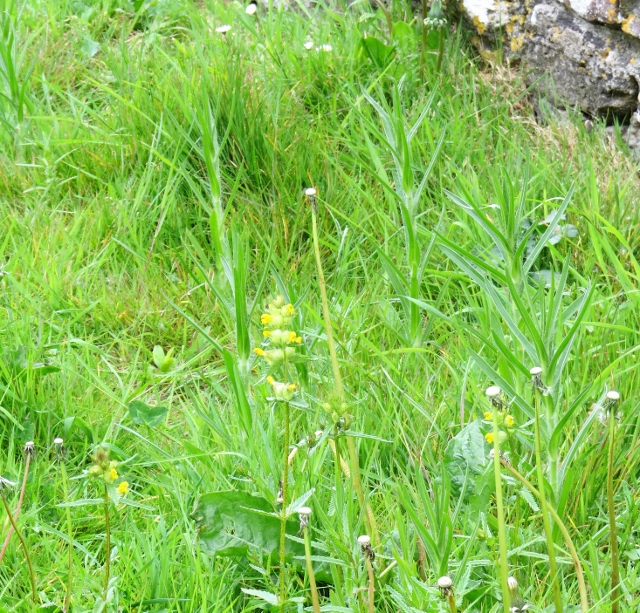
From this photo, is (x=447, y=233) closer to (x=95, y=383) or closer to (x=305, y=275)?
(x=305, y=275)

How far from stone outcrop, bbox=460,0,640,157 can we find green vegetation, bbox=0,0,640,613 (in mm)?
117

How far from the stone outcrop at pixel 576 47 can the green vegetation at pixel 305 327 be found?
117 millimetres

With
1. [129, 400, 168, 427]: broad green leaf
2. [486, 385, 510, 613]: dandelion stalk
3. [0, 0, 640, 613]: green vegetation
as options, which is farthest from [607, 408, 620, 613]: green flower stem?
[129, 400, 168, 427]: broad green leaf

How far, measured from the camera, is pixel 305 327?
2.18 m

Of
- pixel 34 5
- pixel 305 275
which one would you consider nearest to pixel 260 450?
pixel 305 275

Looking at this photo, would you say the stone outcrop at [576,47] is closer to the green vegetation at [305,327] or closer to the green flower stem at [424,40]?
the green vegetation at [305,327]

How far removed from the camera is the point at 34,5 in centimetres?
383

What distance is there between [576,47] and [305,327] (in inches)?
64.6

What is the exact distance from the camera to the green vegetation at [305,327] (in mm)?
1584

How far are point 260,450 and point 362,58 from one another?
198 centimetres

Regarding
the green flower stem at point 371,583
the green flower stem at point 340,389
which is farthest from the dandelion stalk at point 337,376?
the green flower stem at point 371,583

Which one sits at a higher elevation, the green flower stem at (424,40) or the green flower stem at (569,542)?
the green flower stem at (424,40)

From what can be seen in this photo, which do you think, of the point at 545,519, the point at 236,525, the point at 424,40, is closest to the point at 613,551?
the point at 545,519

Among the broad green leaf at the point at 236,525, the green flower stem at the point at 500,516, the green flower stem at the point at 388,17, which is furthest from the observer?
the green flower stem at the point at 388,17
